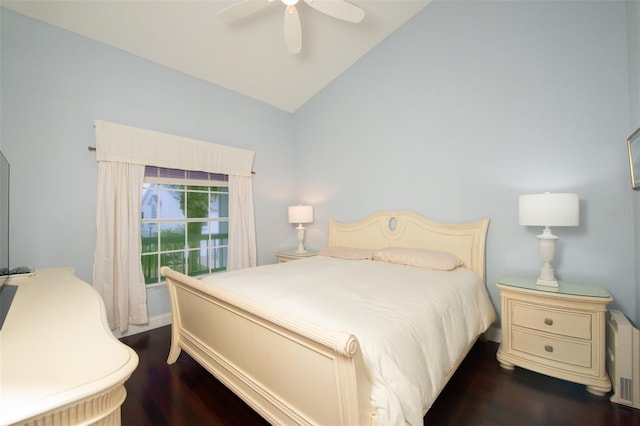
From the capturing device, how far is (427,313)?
56.6 inches

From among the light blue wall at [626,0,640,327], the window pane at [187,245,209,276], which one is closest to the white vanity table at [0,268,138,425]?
the window pane at [187,245,209,276]

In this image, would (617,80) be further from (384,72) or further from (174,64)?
(174,64)

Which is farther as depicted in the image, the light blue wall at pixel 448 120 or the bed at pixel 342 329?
the light blue wall at pixel 448 120

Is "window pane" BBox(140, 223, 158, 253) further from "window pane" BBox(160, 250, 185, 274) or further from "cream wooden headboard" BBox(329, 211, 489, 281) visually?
"cream wooden headboard" BBox(329, 211, 489, 281)

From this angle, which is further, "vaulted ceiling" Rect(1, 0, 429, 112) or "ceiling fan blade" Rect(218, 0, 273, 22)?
"vaulted ceiling" Rect(1, 0, 429, 112)

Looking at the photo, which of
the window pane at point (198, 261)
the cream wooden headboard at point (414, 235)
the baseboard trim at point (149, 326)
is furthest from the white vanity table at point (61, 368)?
the cream wooden headboard at point (414, 235)

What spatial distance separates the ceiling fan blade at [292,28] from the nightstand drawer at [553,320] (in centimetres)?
278

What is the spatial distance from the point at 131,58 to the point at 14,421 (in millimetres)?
3270

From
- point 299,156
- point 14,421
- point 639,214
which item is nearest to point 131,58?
point 299,156

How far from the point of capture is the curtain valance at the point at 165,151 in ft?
8.24

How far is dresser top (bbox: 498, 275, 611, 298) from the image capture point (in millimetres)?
1753

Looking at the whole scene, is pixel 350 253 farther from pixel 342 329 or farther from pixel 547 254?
pixel 342 329

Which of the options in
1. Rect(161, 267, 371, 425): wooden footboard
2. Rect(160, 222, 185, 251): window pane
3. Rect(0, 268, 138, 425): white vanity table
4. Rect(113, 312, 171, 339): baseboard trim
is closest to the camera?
Rect(0, 268, 138, 425): white vanity table

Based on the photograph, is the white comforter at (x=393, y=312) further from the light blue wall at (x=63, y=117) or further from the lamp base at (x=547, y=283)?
the light blue wall at (x=63, y=117)
